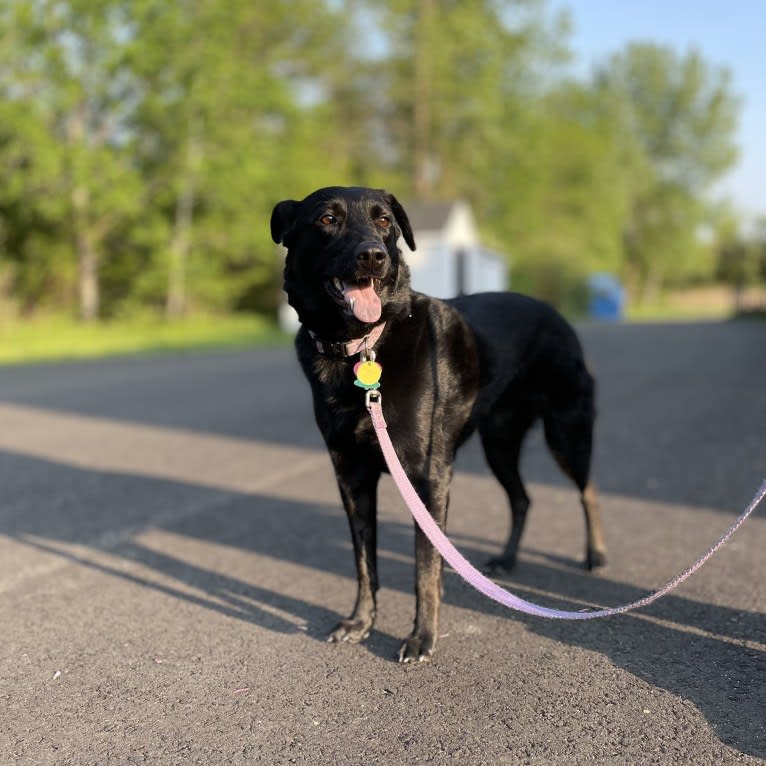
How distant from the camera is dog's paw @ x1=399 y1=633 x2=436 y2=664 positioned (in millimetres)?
2967

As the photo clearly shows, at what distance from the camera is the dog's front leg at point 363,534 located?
325 cm

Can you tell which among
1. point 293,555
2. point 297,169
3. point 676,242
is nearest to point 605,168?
point 676,242

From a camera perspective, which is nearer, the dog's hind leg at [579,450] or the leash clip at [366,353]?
the leash clip at [366,353]

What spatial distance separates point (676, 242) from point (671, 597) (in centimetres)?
6887

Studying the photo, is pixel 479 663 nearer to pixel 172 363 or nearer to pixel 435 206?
pixel 172 363

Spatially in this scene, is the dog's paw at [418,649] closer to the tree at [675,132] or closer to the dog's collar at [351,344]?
the dog's collar at [351,344]

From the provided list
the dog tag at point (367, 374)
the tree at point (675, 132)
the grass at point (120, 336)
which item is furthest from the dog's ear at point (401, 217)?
the tree at point (675, 132)

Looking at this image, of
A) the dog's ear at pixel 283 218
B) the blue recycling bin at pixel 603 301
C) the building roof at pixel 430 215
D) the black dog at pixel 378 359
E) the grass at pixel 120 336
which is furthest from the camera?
the blue recycling bin at pixel 603 301

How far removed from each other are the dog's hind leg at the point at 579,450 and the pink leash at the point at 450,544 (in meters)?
1.16

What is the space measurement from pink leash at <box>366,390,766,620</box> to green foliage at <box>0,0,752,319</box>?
24.8m

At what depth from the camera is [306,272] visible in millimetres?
3203

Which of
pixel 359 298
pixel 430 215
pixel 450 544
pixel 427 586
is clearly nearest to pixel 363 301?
pixel 359 298

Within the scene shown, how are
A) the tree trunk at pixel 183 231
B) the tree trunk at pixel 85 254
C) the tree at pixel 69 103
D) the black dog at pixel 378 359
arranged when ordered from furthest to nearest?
the tree trunk at pixel 183 231
the tree trunk at pixel 85 254
the tree at pixel 69 103
the black dog at pixel 378 359

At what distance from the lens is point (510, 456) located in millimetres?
4328
